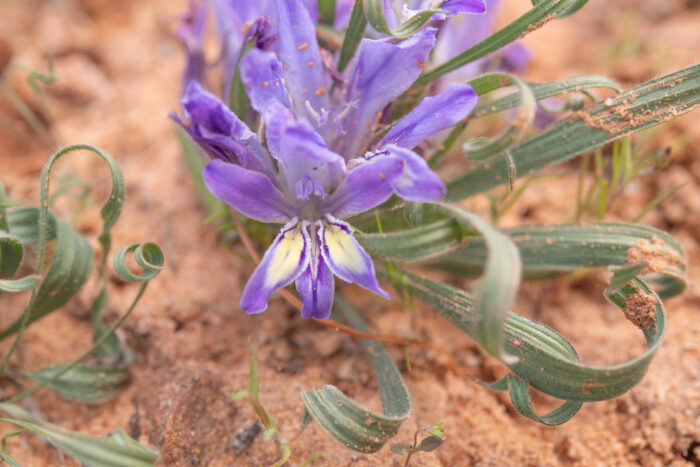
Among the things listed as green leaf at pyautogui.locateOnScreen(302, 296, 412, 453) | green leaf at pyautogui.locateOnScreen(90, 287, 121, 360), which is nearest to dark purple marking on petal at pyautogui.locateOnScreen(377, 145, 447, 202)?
green leaf at pyautogui.locateOnScreen(302, 296, 412, 453)

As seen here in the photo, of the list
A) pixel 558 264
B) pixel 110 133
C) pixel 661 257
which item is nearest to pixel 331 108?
pixel 558 264

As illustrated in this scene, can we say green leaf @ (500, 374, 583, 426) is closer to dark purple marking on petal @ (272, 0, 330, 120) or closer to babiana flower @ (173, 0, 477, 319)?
babiana flower @ (173, 0, 477, 319)

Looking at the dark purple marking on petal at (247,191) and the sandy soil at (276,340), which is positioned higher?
the dark purple marking on petal at (247,191)

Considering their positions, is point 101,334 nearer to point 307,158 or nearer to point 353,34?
point 307,158

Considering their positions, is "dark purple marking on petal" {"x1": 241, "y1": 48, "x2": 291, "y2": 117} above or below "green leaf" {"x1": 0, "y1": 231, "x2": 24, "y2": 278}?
above

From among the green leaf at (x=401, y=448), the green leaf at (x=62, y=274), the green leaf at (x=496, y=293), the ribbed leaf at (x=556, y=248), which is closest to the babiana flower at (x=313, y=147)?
the ribbed leaf at (x=556, y=248)

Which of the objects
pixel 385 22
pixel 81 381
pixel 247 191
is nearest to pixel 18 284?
pixel 81 381

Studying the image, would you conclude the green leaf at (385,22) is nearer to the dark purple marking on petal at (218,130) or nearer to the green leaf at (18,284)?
the dark purple marking on petal at (218,130)
